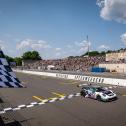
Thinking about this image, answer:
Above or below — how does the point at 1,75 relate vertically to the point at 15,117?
above

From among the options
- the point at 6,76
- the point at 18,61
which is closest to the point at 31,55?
the point at 18,61

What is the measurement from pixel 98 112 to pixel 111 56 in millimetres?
66198

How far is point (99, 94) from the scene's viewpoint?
62.4ft

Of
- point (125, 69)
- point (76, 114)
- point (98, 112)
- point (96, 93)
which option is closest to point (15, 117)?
point (76, 114)

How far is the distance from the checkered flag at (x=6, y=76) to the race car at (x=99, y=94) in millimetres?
10457

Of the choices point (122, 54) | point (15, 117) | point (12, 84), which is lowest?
point (15, 117)

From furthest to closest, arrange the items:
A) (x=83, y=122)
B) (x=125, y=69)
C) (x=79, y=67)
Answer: (x=79, y=67)
(x=125, y=69)
(x=83, y=122)

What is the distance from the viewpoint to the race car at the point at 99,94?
60.8 ft

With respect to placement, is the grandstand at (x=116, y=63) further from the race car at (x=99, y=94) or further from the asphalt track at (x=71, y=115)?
the asphalt track at (x=71, y=115)

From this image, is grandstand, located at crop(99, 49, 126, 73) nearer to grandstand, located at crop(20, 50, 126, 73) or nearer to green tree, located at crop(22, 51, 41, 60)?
grandstand, located at crop(20, 50, 126, 73)

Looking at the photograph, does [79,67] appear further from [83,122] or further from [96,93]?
[83,122]

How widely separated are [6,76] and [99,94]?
1094cm

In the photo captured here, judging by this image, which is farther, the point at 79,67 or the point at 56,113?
the point at 79,67

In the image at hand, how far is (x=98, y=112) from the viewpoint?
14953 mm
